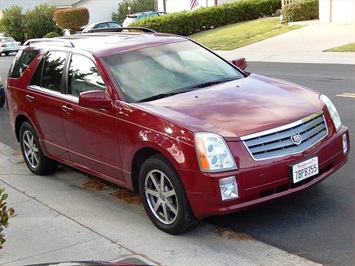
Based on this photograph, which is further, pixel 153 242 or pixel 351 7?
pixel 351 7

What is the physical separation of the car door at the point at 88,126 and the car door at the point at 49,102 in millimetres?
178

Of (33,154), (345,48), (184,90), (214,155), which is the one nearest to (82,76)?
(184,90)

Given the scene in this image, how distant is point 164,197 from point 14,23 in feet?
166

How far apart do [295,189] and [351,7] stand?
22642 mm

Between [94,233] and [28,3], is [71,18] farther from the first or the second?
[94,233]

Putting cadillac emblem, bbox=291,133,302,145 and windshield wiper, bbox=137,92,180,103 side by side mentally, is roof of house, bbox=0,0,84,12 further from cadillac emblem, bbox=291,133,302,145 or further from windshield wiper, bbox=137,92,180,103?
cadillac emblem, bbox=291,133,302,145

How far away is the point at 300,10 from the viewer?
29.3m

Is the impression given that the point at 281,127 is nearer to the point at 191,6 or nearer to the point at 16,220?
the point at 16,220

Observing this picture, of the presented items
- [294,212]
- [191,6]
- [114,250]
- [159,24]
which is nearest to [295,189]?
[294,212]

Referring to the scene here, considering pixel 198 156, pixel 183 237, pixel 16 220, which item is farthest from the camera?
pixel 16 220

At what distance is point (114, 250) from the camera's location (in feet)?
16.5

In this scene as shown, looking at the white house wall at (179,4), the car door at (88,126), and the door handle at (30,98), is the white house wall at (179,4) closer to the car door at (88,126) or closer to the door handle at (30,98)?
the door handle at (30,98)

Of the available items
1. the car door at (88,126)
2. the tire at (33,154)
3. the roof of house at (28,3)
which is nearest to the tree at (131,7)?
the roof of house at (28,3)

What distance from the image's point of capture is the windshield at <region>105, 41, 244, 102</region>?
5922 millimetres
